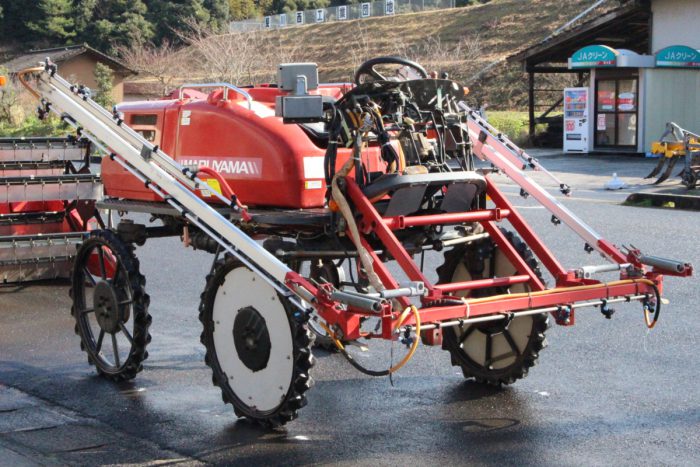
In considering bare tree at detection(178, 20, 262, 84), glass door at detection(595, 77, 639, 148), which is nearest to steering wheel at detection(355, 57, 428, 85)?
glass door at detection(595, 77, 639, 148)

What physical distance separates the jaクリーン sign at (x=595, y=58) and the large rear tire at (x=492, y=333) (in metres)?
22.8

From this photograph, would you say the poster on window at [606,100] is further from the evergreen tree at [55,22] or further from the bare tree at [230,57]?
the evergreen tree at [55,22]

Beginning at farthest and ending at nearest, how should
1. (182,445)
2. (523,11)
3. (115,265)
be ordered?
(523,11) → (115,265) → (182,445)

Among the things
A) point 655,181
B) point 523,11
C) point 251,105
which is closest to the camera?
point 251,105

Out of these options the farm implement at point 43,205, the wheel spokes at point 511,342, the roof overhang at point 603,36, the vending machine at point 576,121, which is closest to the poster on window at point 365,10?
the roof overhang at point 603,36

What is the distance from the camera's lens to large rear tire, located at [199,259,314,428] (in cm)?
582

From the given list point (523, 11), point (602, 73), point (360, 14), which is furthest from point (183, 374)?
point (360, 14)

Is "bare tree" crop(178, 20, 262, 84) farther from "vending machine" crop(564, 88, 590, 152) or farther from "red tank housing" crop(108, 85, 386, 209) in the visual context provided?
"red tank housing" crop(108, 85, 386, 209)

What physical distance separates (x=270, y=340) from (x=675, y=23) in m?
27.2

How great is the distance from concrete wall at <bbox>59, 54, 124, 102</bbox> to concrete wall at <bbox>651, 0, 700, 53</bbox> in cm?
3563

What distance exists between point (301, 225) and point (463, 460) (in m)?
1.70

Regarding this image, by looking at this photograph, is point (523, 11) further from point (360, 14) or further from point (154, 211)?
point (154, 211)

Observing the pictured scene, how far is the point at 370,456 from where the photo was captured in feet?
18.8

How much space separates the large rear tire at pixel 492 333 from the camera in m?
6.80
